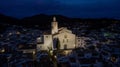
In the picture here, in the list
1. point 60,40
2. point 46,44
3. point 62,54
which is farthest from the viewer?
point 60,40

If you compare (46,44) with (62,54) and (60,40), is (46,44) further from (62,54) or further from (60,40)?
(62,54)

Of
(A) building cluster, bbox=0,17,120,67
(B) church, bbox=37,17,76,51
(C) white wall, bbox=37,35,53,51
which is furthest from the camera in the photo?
(B) church, bbox=37,17,76,51

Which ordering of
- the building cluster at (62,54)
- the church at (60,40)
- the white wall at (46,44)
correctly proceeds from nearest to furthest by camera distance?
the building cluster at (62,54) → the white wall at (46,44) → the church at (60,40)

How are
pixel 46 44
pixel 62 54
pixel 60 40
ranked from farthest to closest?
pixel 60 40 < pixel 46 44 < pixel 62 54

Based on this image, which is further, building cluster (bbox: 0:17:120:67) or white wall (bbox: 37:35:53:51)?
white wall (bbox: 37:35:53:51)

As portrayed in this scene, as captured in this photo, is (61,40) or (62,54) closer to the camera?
(62,54)

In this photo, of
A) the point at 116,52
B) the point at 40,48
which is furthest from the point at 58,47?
the point at 116,52

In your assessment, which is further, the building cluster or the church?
the church

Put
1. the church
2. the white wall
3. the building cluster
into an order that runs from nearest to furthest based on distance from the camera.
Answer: the building cluster, the white wall, the church

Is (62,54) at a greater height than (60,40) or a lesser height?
lesser

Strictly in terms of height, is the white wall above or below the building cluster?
above

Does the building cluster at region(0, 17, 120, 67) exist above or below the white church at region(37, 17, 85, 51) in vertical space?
below

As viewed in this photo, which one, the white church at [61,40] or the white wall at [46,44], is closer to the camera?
the white wall at [46,44]

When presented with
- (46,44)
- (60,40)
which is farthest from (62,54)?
(60,40)
